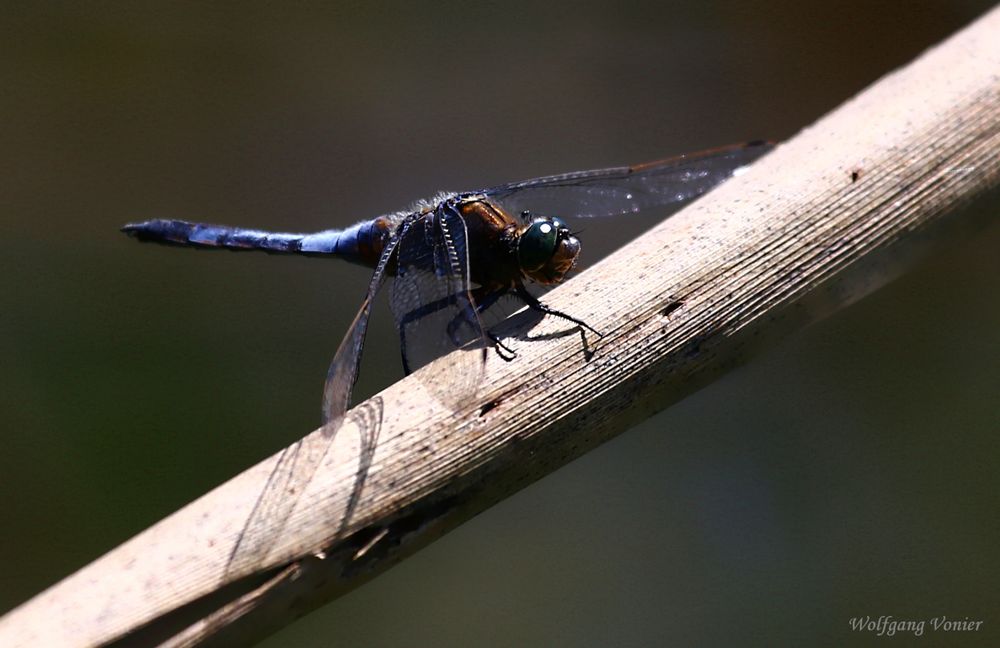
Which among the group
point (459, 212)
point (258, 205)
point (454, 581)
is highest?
point (258, 205)

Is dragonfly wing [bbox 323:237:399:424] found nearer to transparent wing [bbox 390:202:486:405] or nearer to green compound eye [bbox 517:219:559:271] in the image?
transparent wing [bbox 390:202:486:405]

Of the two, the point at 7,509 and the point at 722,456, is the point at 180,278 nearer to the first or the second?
the point at 7,509

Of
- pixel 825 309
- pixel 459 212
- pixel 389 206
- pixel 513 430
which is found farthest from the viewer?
pixel 389 206

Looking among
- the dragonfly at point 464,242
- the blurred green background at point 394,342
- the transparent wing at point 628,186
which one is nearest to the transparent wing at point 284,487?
the dragonfly at point 464,242

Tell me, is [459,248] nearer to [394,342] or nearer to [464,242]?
[464,242]

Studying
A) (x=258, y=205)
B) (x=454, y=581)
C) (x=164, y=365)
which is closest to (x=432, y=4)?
(x=258, y=205)

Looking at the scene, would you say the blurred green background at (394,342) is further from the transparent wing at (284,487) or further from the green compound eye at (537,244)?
the transparent wing at (284,487)

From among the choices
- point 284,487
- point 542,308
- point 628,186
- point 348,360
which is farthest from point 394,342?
point 284,487
